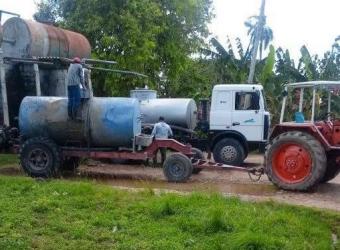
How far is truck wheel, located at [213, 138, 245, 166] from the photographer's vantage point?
15.9 m

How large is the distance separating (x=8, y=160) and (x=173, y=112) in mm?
4998

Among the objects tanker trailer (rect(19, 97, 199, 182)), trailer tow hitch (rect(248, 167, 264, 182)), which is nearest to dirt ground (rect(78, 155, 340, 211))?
trailer tow hitch (rect(248, 167, 264, 182))

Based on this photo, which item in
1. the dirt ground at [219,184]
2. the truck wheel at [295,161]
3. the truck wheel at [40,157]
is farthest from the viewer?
the truck wheel at [40,157]

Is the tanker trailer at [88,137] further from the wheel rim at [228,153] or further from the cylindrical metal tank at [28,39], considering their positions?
the cylindrical metal tank at [28,39]

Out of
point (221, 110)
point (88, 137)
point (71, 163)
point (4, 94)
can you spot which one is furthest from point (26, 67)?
point (221, 110)

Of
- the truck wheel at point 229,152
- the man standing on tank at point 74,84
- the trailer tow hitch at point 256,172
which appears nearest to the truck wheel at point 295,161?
the trailer tow hitch at point 256,172

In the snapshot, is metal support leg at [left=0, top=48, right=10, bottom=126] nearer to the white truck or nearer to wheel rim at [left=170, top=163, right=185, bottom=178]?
the white truck

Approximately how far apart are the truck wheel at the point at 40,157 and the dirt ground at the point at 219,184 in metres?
0.95

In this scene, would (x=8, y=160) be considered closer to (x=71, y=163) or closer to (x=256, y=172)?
(x=71, y=163)

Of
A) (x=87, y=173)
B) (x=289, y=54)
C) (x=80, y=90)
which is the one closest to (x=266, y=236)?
(x=80, y=90)

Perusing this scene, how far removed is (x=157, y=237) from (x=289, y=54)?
743 inches

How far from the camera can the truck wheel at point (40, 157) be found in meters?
13.1

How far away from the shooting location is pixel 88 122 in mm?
13164

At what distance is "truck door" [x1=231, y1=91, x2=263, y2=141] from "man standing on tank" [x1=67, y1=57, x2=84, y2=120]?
5.06 metres
